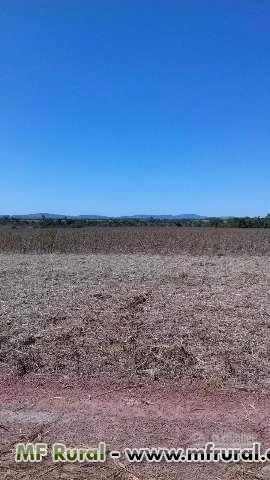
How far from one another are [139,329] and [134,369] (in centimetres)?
122

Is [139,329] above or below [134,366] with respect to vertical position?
above

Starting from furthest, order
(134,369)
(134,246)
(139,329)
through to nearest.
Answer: (134,246) → (139,329) → (134,369)

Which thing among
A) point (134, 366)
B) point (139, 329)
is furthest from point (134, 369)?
point (139, 329)

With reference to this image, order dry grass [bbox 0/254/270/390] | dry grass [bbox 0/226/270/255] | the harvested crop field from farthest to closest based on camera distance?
1. dry grass [bbox 0/226/270/255]
2. dry grass [bbox 0/254/270/390]
3. the harvested crop field

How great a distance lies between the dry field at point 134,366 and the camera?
13.3 ft

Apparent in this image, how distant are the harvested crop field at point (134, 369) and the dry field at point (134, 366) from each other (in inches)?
0.6

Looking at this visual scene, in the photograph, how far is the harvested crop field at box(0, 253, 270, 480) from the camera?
4027mm

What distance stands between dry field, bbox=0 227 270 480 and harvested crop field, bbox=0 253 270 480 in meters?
0.01

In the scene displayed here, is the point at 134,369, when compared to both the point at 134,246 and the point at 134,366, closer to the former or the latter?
the point at 134,366

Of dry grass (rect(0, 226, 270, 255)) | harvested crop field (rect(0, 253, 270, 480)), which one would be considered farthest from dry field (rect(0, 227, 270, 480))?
dry grass (rect(0, 226, 270, 255))

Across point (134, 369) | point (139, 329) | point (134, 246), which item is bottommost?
point (134, 369)

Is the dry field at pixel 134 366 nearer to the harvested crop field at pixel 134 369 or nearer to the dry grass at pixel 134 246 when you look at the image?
the harvested crop field at pixel 134 369

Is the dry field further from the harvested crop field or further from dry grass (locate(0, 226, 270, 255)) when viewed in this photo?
dry grass (locate(0, 226, 270, 255))

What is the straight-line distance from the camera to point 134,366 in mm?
5742
